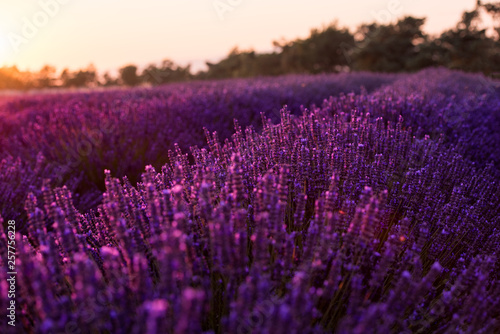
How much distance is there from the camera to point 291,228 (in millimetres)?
2100

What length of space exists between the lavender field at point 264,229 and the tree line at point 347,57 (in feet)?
45.4

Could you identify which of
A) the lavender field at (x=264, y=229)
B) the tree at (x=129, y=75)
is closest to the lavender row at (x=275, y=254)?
the lavender field at (x=264, y=229)

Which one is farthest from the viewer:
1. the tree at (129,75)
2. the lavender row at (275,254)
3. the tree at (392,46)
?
the tree at (129,75)

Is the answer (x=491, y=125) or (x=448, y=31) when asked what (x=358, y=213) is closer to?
(x=491, y=125)

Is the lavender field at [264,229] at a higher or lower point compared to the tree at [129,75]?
lower

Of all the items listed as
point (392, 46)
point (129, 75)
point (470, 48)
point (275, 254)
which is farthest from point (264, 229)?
point (129, 75)

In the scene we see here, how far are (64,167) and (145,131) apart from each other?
40.9 inches

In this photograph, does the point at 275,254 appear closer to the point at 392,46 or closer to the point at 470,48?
the point at 470,48

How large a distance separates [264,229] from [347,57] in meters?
21.5

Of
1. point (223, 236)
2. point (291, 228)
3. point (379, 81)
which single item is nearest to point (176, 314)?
point (223, 236)

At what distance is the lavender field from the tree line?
45.4 feet

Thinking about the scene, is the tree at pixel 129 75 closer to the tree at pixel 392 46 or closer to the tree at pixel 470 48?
the tree at pixel 392 46

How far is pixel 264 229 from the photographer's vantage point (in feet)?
4.47

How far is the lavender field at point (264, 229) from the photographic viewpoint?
1.17 meters
